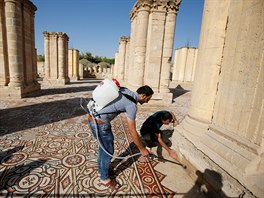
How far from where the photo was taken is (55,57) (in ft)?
53.9

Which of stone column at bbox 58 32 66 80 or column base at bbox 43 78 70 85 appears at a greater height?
stone column at bbox 58 32 66 80

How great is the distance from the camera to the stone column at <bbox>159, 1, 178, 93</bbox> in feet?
28.0

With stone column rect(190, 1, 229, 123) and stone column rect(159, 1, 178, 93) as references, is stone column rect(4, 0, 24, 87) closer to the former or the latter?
stone column rect(159, 1, 178, 93)

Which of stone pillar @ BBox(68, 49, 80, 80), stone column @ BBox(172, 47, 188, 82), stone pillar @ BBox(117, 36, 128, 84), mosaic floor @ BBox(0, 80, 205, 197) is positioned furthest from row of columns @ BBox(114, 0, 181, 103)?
stone pillar @ BBox(68, 49, 80, 80)

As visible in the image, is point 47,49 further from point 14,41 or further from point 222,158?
point 222,158

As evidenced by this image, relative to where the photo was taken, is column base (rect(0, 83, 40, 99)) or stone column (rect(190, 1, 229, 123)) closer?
stone column (rect(190, 1, 229, 123))

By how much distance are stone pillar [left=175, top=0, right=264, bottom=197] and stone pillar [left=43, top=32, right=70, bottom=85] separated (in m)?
16.1

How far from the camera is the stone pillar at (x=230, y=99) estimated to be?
2199mm

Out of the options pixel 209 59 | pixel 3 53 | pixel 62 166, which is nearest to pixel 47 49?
pixel 3 53

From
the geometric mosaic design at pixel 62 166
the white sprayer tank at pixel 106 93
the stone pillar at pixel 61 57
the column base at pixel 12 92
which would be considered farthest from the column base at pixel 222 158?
the stone pillar at pixel 61 57

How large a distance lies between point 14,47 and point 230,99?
1026 centimetres

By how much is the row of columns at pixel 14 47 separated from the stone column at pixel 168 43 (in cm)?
793

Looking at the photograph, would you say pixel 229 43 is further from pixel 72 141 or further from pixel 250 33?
pixel 72 141

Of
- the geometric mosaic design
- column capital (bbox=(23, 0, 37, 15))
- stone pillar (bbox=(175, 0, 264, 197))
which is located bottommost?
the geometric mosaic design
